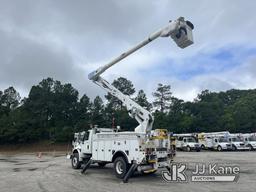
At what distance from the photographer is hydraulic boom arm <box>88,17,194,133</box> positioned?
13.5 m

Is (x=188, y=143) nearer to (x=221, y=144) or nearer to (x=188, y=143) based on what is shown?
(x=188, y=143)

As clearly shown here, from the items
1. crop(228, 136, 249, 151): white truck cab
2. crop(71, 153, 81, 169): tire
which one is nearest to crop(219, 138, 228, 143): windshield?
crop(228, 136, 249, 151): white truck cab

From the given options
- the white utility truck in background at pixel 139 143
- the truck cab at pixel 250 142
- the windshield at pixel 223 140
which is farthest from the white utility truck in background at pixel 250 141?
the white utility truck in background at pixel 139 143

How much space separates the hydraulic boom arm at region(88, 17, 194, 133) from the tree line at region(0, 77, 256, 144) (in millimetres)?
35209

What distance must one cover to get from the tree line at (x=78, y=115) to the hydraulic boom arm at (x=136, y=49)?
35209 mm

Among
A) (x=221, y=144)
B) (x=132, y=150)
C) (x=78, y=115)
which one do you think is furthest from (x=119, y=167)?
(x=78, y=115)

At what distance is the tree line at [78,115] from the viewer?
2327 inches

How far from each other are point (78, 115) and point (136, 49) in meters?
52.2

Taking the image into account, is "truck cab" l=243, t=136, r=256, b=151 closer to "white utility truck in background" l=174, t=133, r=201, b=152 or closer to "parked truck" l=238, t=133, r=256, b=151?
"parked truck" l=238, t=133, r=256, b=151

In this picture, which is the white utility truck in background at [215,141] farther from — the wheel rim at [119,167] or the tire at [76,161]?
the wheel rim at [119,167]

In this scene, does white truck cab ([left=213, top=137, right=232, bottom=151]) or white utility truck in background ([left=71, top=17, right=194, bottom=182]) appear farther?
white truck cab ([left=213, top=137, right=232, bottom=151])

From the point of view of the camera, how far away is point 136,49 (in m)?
16.8

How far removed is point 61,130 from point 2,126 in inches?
420

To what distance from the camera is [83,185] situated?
43.8 ft
